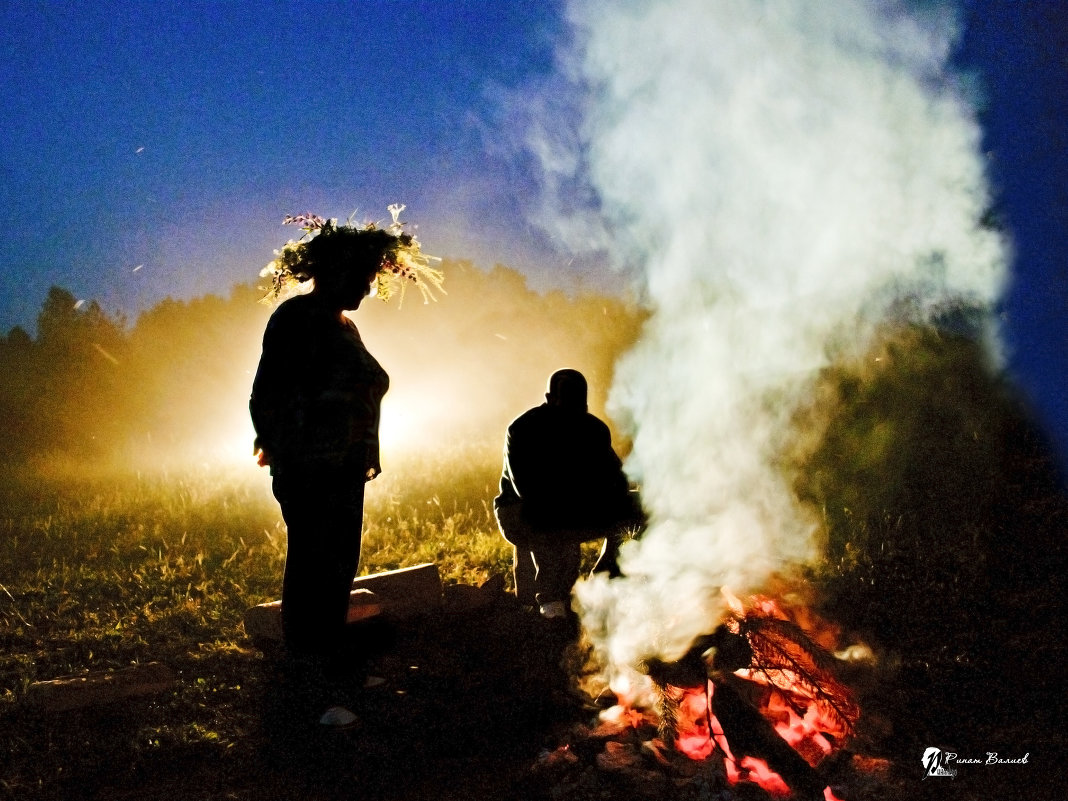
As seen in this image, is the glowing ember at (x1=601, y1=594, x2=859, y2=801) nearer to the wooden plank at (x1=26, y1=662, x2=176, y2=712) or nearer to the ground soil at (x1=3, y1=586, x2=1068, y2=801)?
the ground soil at (x1=3, y1=586, x2=1068, y2=801)

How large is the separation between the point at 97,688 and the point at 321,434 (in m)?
2.29

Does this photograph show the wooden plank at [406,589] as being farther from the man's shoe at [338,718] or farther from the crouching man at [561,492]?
the man's shoe at [338,718]

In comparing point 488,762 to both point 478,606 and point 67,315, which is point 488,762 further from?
point 67,315

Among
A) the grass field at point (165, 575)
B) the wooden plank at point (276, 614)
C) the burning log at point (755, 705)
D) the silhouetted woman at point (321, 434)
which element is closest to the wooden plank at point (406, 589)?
the wooden plank at point (276, 614)

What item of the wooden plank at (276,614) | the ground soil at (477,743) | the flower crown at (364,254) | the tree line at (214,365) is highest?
the tree line at (214,365)

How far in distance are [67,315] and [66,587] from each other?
30801 mm

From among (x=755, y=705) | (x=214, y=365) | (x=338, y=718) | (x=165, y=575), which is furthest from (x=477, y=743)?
(x=214, y=365)

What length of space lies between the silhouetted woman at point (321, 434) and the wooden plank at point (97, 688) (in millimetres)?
1030

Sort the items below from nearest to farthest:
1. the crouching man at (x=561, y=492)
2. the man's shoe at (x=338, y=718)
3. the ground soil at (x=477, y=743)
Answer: the ground soil at (x=477, y=743)
the man's shoe at (x=338, y=718)
the crouching man at (x=561, y=492)

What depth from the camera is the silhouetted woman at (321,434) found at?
401cm

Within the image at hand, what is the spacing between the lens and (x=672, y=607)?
14.3ft

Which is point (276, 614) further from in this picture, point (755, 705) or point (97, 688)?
point (755, 705)

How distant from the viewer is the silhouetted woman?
13.2 feet

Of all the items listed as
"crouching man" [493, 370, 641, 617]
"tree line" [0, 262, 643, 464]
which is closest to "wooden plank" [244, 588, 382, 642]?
"crouching man" [493, 370, 641, 617]
